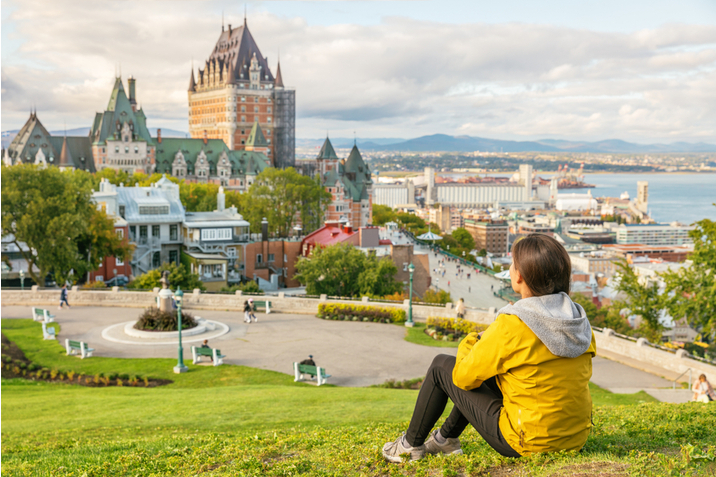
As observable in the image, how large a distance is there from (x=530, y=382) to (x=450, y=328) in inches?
779

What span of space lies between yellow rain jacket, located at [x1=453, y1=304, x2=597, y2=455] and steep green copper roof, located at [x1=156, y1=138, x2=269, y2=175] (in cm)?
9542

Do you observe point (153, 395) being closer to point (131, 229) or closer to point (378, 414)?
point (378, 414)

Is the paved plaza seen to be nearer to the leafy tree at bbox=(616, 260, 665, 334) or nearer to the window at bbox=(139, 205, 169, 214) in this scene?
the leafy tree at bbox=(616, 260, 665, 334)

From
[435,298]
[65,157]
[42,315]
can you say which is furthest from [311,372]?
[65,157]

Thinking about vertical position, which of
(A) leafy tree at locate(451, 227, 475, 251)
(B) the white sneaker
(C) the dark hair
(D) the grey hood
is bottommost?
(A) leafy tree at locate(451, 227, 475, 251)

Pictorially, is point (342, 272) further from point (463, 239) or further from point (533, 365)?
point (463, 239)

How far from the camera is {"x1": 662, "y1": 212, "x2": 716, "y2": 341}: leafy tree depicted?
2197 cm

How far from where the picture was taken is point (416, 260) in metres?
52.4

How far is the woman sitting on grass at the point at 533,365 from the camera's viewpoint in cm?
357

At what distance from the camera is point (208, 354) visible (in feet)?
61.1

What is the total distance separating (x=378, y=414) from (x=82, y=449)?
14.5ft

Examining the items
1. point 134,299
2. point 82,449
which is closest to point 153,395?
point 82,449

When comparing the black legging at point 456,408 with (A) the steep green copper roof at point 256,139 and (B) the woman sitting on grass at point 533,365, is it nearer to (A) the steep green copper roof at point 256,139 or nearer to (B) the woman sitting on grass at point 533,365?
(B) the woman sitting on grass at point 533,365

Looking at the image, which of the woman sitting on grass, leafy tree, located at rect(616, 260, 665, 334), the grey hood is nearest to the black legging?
the woman sitting on grass
